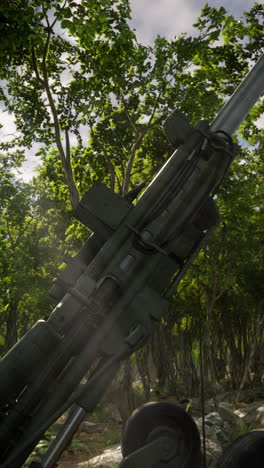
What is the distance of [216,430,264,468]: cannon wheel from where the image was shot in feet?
13.3

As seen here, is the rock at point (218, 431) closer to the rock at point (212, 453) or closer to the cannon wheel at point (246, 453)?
the rock at point (212, 453)

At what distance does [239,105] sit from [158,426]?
4199 millimetres

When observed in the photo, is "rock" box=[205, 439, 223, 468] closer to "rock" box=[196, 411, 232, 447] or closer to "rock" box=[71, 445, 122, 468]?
"rock" box=[196, 411, 232, 447]

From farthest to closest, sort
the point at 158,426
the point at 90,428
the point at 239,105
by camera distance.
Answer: the point at 90,428 < the point at 239,105 < the point at 158,426

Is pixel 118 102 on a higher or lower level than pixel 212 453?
higher

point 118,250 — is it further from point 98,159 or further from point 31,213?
point 31,213

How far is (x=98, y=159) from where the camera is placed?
13.6m

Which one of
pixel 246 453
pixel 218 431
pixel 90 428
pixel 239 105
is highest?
pixel 239 105

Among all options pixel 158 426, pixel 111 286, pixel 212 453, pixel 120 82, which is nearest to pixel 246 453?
pixel 158 426

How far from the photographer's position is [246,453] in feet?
13.4

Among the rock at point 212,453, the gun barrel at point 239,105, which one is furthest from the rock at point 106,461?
the gun barrel at point 239,105

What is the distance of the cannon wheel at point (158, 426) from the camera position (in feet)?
15.8

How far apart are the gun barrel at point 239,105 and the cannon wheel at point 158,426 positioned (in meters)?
3.63

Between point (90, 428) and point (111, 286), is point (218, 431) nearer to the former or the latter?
point (111, 286)
